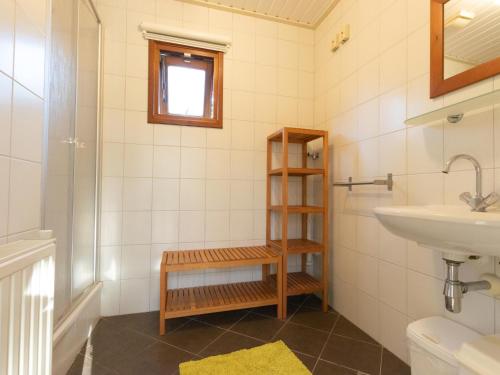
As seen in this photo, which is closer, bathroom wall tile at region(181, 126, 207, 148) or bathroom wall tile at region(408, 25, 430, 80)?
bathroom wall tile at region(408, 25, 430, 80)

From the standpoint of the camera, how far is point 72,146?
129 cm

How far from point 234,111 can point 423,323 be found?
1.77 meters

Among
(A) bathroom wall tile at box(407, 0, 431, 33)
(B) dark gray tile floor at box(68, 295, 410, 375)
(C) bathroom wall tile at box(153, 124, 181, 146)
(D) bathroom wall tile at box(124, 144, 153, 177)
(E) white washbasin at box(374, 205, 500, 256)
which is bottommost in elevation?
(B) dark gray tile floor at box(68, 295, 410, 375)

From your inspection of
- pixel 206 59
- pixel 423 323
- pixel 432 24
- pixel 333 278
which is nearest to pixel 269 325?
pixel 333 278

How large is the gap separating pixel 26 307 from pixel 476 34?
6.00ft

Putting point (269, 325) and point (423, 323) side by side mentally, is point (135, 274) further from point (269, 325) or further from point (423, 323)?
point (423, 323)

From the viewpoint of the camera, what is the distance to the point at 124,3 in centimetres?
173

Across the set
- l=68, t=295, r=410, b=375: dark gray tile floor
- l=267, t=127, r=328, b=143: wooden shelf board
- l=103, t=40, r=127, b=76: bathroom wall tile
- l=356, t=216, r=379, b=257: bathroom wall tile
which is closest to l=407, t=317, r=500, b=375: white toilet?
l=68, t=295, r=410, b=375: dark gray tile floor

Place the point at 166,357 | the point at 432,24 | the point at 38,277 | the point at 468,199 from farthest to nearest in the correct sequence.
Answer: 1. the point at 166,357
2. the point at 432,24
3. the point at 468,199
4. the point at 38,277

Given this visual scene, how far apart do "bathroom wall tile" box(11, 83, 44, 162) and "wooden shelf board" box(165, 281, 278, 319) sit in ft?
3.71

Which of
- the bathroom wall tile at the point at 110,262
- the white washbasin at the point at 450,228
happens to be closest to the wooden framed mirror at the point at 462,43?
the white washbasin at the point at 450,228

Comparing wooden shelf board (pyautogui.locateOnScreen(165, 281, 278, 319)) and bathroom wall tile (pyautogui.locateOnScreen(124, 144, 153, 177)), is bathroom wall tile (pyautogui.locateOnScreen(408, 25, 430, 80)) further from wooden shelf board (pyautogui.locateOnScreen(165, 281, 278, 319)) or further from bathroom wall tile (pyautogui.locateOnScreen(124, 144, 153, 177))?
bathroom wall tile (pyautogui.locateOnScreen(124, 144, 153, 177))

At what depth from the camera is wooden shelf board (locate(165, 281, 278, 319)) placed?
1523 mm

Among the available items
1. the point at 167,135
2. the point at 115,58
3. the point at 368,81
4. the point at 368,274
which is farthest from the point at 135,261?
the point at 368,81
